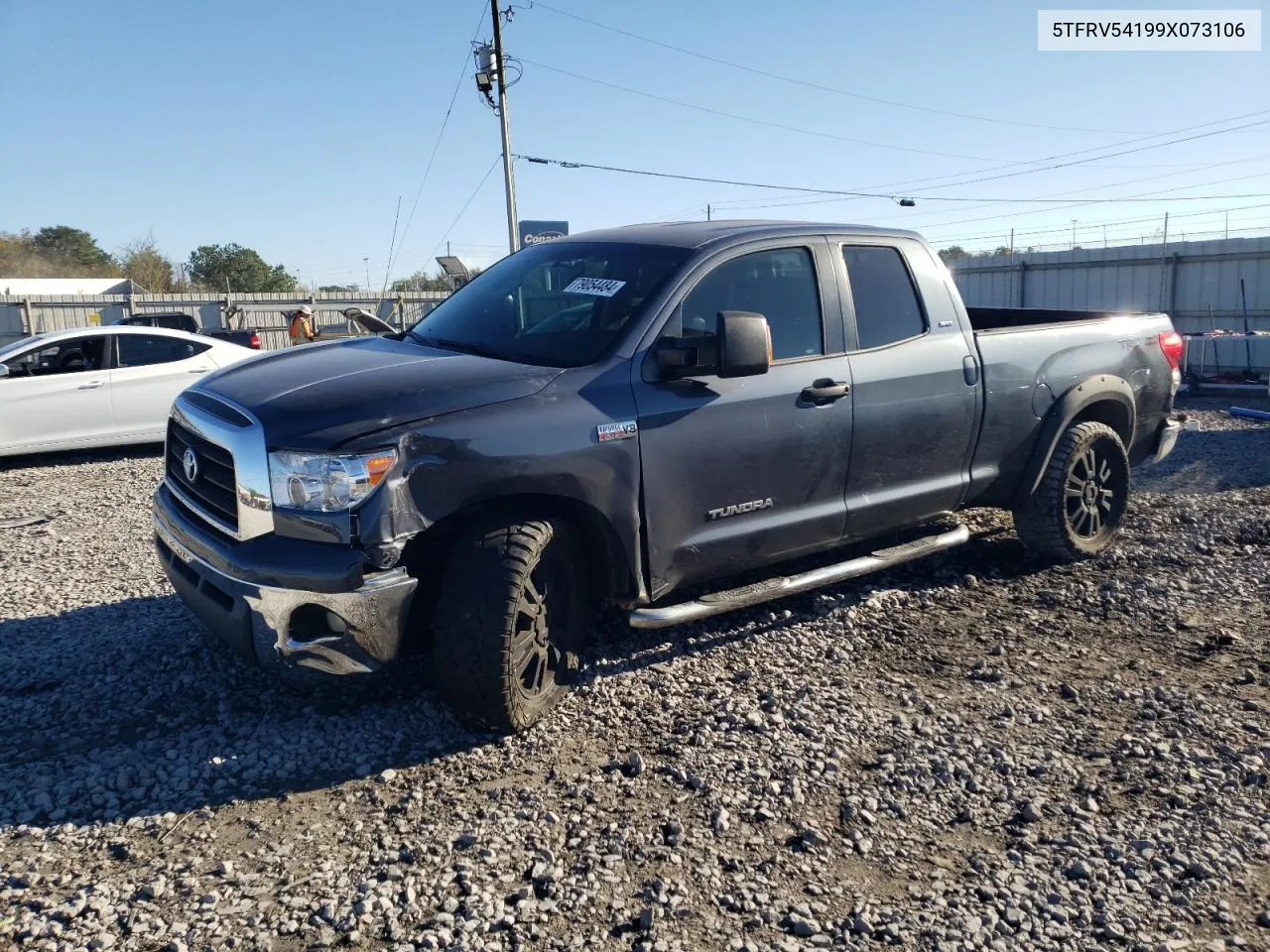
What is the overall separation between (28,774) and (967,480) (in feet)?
14.7

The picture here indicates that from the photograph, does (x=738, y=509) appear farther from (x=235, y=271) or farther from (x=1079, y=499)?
(x=235, y=271)

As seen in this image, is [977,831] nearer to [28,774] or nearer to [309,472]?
[309,472]

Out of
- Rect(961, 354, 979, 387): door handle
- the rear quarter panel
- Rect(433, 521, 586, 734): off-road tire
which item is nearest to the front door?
Rect(433, 521, 586, 734): off-road tire

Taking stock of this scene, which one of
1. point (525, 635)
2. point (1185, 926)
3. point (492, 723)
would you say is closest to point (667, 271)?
point (525, 635)

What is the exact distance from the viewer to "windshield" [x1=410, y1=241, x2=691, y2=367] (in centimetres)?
415

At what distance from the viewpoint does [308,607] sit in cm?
334

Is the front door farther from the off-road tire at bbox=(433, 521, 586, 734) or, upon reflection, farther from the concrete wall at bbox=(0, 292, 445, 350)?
the concrete wall at bbox=(0, 292, 445, 350)

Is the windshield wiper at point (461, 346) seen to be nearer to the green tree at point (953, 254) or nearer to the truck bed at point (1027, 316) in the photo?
the truck bed at point (1027, 316)

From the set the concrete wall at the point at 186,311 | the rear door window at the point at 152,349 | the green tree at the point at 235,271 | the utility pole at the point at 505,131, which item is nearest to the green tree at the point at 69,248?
the green tree at the point at 235,271

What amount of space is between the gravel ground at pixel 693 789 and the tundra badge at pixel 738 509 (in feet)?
2.39

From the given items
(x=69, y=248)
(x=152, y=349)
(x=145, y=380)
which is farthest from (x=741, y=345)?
(x=69, y=248)

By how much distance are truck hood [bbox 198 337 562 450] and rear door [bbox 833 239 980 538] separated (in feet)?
5.56

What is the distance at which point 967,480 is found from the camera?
5.26 metres

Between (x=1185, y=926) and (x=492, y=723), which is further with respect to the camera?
(x=492, y=723)
